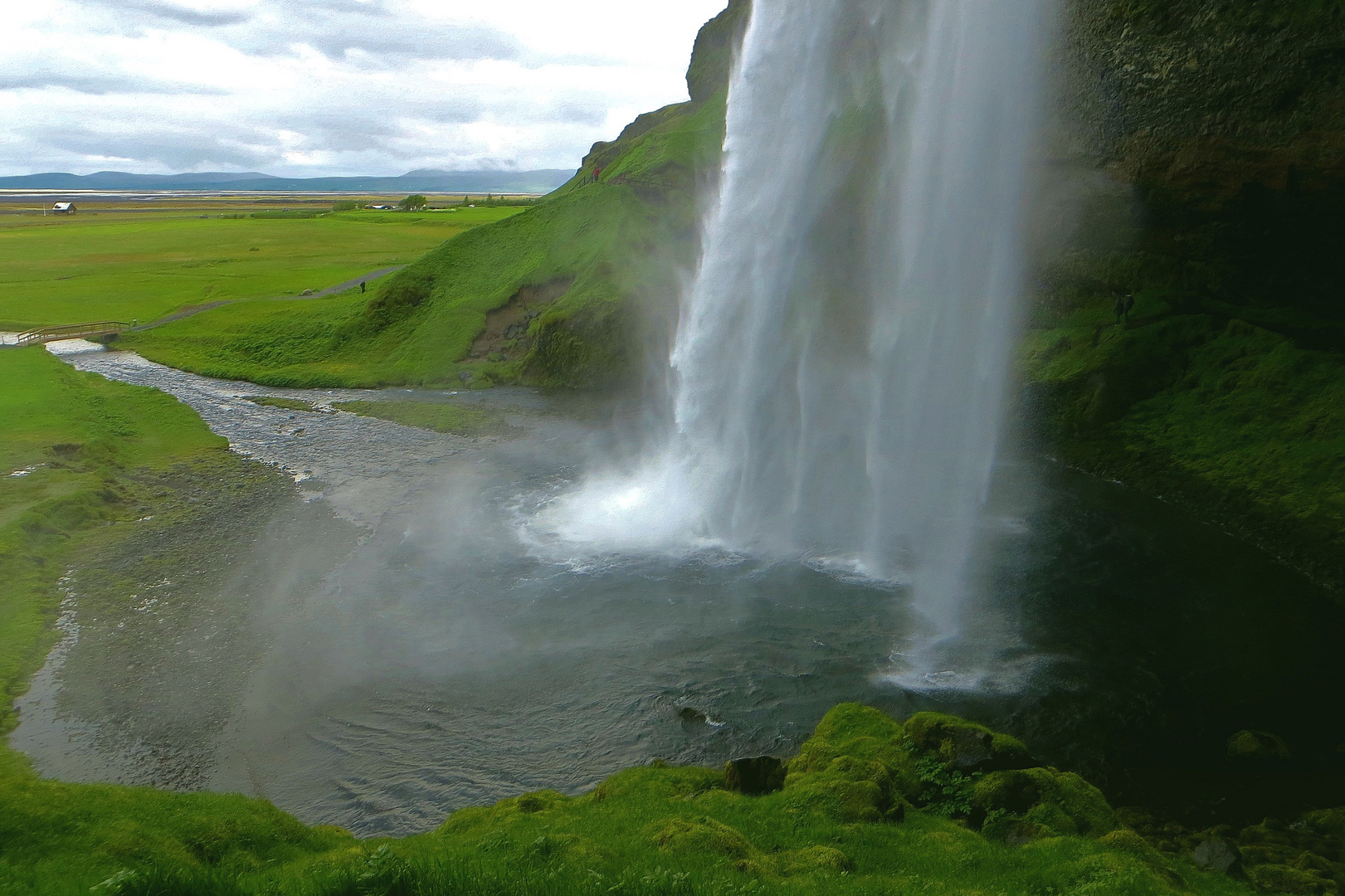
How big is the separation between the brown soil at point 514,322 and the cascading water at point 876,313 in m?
20.9

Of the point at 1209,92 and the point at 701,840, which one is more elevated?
the point at 1209,92

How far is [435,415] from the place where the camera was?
129 feet

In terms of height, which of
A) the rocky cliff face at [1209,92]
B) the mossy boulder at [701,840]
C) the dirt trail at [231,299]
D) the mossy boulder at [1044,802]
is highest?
the rocky cliff face at [1209,92]

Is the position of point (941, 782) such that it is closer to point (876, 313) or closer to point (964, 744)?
point (964, 744)

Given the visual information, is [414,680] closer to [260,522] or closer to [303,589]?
[303,589]

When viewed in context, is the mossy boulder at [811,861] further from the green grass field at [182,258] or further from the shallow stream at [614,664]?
the green grass field at [182,258]

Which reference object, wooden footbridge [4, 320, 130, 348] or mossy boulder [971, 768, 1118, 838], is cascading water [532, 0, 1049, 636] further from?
wooden footbridge [4, 320, 130, 348]

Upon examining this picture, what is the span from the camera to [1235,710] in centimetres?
1716

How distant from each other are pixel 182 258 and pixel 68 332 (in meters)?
32.9

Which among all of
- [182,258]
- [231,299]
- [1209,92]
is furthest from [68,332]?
[1209,92]

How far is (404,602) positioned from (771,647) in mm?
8392

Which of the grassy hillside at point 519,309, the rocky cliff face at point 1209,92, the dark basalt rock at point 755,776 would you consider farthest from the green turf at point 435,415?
the rocky cliff face at point 1209,92

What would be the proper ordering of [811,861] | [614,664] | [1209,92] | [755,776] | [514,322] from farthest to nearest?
[514,322], [1209,92], [614,664], [755,776], [811,861]

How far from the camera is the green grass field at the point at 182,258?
6159 cm
